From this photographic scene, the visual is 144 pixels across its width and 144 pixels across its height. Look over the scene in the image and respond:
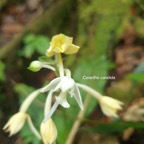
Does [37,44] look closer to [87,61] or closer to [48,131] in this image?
[87,61]

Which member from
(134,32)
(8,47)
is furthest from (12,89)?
(134,32)

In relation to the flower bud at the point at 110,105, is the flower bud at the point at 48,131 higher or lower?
higher

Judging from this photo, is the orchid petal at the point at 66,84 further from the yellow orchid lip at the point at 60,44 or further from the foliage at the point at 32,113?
the foliage at the point at 32,113

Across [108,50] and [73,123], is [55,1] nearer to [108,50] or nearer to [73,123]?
[108,50]

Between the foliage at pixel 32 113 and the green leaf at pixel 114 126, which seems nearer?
the green leaf at pixel 114 126

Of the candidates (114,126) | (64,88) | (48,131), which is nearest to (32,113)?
(114,126)

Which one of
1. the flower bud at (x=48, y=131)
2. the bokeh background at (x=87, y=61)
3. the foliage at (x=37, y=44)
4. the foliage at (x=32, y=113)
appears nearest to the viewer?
the flower bud at (x=48, y=131)

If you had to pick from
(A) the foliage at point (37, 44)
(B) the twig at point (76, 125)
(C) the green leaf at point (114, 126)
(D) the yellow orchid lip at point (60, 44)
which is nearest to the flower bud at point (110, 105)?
(C) the green leaf at point (114, 126)

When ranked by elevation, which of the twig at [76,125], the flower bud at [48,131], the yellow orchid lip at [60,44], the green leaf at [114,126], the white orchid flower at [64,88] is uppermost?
the yellow orchid lip at [60,44]
